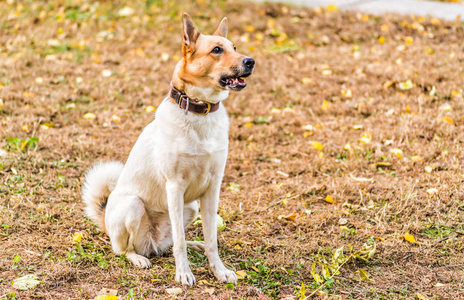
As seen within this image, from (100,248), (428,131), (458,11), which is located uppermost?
(458,11)

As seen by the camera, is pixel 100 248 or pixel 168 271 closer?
pixel 168 271

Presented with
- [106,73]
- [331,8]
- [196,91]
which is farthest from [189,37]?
[331,8]

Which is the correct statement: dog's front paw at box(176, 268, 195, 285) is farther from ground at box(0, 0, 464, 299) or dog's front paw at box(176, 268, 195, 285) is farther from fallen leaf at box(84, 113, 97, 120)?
fallen leaf at box(84, 113, 97, 120)

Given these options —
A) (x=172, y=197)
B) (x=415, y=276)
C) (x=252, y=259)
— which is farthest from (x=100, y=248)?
(x=415, y=276)

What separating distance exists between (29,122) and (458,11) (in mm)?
6916

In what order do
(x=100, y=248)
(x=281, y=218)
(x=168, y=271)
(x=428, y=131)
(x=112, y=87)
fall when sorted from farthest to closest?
(x=112, y=87) → (x=428, y=131) → (x=281, y=218) → (x=100, y=248) → (x=168, y=271)

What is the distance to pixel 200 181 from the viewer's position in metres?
2.99

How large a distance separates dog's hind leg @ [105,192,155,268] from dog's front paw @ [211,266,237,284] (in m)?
0.45

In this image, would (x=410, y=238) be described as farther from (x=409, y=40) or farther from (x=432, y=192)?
(x=409, y=40)

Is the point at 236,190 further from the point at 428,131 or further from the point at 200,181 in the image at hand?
the point at 428,131

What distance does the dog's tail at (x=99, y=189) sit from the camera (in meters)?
3.52

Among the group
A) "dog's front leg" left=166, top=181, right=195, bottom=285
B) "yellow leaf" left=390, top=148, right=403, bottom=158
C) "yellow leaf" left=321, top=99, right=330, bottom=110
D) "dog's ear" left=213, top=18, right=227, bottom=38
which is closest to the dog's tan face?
Result: "dog's ear" left=213, top=18, right=227, bottom=38

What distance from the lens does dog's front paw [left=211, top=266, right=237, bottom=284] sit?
3021 millimetres

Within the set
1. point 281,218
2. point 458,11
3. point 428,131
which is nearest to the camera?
point 281,218
